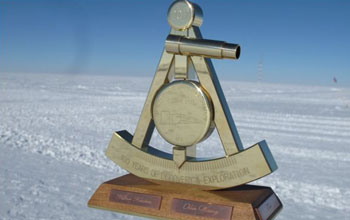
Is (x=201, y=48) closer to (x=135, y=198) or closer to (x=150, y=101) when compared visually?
(x=150, y=101)

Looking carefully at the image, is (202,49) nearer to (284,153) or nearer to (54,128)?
(284,153)

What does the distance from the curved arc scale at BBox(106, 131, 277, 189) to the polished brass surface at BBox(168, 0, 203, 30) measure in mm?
773

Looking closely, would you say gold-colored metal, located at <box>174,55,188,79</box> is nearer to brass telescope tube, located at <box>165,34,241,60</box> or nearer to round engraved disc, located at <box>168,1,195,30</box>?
brass telescope tube, located at <box>165,34,241,60</box>

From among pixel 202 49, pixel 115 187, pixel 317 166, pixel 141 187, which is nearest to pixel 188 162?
pixel 141 187

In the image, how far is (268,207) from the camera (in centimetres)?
217

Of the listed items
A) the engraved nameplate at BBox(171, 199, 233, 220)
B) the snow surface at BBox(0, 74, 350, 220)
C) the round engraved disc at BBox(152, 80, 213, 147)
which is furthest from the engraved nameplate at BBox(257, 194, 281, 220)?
the snow surface at BBox(0, 74, 350, 220)

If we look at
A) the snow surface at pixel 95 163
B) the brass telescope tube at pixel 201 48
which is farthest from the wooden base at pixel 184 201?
the snow surface at pixel 95 163

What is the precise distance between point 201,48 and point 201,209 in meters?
0.87

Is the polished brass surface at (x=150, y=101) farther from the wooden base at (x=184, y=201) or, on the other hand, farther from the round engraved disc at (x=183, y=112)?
the wooden base at (x=184, y=201)

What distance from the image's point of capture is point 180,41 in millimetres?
2137

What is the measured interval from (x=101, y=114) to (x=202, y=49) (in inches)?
344

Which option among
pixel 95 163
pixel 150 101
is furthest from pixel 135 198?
pixel 95 163

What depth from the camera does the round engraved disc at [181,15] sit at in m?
2.17

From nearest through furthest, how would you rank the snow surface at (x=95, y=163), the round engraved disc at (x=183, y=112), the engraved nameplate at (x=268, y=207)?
the engraved nameplate at (x=268, y=207)
the round engraved disc at (x=183, y=112)
the snow surface at (x=95, y=163)
